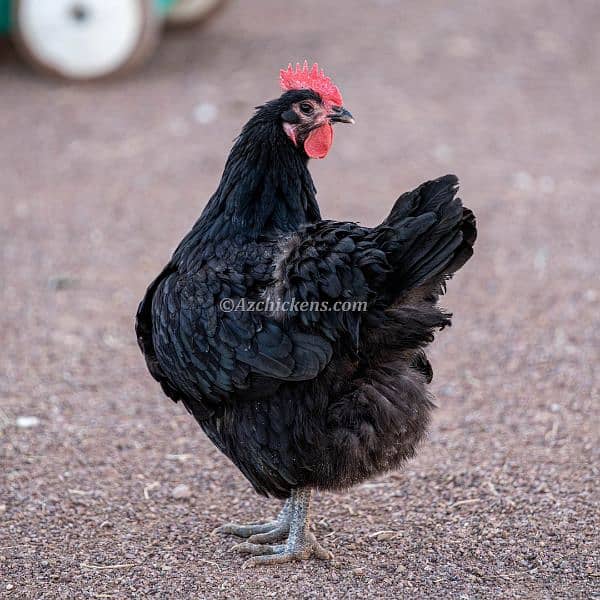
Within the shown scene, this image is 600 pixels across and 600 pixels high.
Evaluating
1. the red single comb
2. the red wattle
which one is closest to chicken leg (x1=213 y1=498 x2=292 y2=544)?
the red wattle

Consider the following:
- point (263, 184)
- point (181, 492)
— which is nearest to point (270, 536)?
point (181, 492)

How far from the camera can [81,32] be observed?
1012 centimetres

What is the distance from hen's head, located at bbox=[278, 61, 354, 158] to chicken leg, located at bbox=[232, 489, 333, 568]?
1.50 metres

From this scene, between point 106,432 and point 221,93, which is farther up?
point 221,93

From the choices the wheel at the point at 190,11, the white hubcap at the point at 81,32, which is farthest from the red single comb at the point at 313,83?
the wheel at the point at 190,11

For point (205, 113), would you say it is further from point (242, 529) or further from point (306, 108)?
point (242, 529)

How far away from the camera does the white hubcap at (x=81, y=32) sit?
395 inches

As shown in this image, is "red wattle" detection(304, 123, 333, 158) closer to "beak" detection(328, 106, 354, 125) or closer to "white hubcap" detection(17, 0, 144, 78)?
"beak" detection(328, 106, 354, 125)

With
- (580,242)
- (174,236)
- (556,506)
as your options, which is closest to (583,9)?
(580,242)

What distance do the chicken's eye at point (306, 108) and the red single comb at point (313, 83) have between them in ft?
0.25

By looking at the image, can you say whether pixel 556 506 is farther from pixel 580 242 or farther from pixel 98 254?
pixel 98 254

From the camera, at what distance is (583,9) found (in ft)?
42.6

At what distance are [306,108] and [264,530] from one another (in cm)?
191

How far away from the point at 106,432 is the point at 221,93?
6.18m
